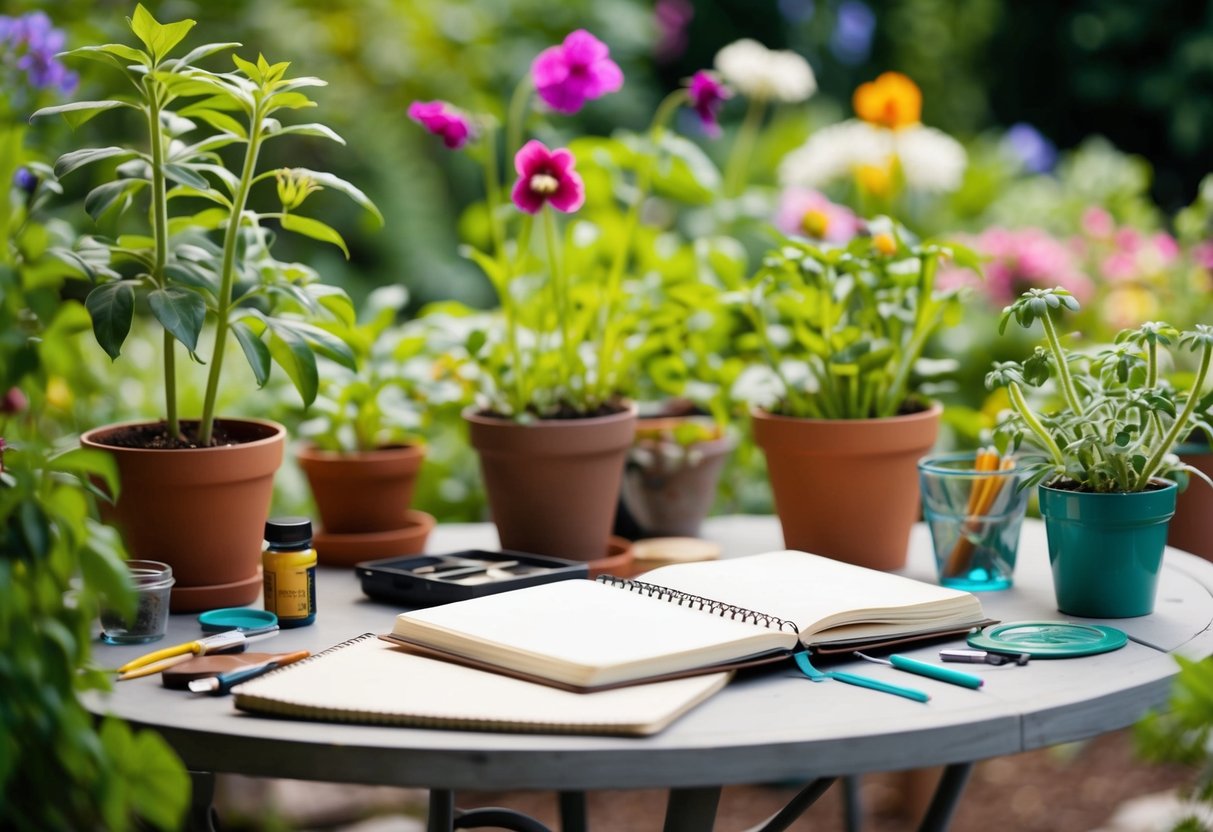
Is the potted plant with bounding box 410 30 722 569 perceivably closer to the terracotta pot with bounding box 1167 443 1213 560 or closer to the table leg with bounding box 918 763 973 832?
the table leg with bounding box 918 763 973 832


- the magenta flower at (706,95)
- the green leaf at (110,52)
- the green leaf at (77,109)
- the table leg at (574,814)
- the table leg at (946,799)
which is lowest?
the table leg at (574,814)

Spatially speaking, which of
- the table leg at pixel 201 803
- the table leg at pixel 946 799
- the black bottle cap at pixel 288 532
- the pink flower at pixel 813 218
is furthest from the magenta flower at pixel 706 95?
the table leg at pixel 201 803

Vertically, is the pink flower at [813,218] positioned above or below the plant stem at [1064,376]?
above

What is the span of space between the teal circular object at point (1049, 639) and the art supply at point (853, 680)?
0.49 feet

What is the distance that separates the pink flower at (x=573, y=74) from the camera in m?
1.54

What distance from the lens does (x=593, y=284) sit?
182 centimetres

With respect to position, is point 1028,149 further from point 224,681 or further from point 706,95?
point 224,681

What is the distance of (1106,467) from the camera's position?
4.28 feet

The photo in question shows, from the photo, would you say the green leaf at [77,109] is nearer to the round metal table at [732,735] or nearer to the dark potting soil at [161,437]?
the dark potting soil at [161,437]

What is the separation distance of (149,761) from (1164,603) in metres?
1.03

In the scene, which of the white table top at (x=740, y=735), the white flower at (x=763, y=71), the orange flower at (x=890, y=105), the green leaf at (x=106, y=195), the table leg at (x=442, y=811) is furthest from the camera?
the orange flower at (x=890, y=105)

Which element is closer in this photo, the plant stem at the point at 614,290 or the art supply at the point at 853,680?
the art supply at the point at 853,680

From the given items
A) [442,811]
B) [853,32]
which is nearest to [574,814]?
[442,811]

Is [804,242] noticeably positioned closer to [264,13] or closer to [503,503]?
[503,503]
